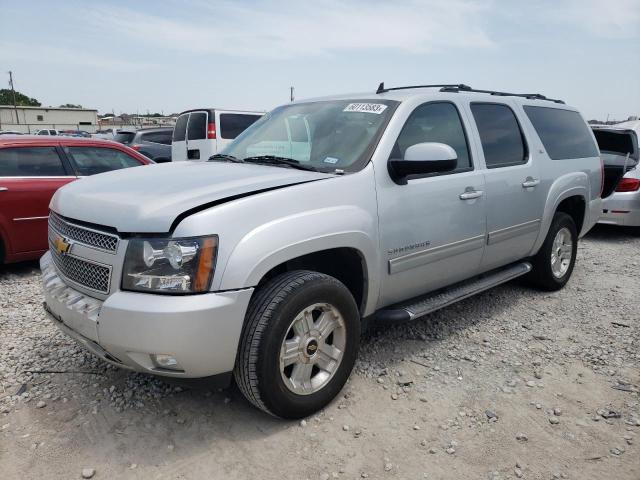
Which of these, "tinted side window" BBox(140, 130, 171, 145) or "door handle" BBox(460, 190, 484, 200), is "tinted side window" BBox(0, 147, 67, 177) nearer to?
→ "door handle" BBox(460, 190, 484, 200)

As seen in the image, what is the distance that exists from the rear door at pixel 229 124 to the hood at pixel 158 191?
24.0ft

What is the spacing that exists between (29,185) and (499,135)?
4617mm

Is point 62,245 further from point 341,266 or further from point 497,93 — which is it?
point 497,93

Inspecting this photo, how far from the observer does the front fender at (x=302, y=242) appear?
2.30 meters

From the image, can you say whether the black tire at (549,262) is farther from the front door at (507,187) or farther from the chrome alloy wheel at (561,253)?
the front door at (507,187)

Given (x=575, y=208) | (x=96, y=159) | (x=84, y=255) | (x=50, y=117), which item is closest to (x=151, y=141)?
(x=96, y=159)

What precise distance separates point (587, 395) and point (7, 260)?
5.32 metres

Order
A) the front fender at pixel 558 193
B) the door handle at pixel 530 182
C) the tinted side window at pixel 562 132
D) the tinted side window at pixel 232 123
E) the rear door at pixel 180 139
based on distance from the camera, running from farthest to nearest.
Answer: the rear door at pixel 180 139 < the tinted side window at pixel 232 123 < the tinted side window at pixel 562 132 < the front fender at pixel 558 193 < the door handle at pixel 530 182

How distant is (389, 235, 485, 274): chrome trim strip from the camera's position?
10.1 ft

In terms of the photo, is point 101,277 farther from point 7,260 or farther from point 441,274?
point 7,260

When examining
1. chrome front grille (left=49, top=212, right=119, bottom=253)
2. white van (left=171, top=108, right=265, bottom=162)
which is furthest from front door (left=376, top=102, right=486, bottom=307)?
white van (left=171, top=108, right=265, bottom=162)

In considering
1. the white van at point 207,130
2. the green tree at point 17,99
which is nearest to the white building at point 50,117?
the green tree at point 17,99

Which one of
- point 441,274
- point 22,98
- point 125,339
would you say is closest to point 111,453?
point 125,339

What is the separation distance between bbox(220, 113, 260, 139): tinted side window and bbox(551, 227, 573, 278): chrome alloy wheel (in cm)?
717
